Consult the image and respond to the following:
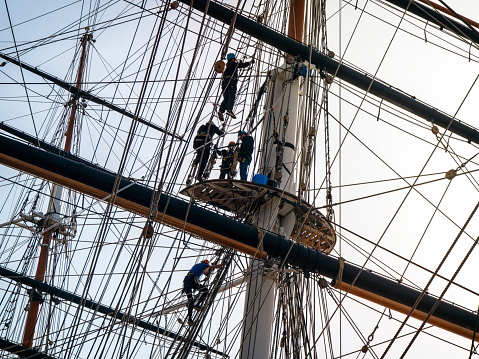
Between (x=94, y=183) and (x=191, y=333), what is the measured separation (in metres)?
1.88

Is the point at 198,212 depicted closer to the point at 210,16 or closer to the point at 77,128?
the point at 210,16

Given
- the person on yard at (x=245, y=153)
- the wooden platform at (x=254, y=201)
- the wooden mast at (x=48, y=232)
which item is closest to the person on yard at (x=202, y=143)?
the person on yard at (x=245, y=153)

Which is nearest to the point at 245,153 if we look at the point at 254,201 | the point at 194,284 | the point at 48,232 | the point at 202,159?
the point at 202,159

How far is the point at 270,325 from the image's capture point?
7.21m

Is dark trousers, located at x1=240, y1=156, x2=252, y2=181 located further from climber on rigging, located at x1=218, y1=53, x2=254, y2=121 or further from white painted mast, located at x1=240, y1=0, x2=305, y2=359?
climber on rigging, located at x1=218, y1=53, x2=254, y2=121

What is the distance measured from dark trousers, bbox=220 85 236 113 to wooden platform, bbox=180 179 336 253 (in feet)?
5.20

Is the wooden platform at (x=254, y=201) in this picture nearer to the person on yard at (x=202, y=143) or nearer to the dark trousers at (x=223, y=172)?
the dark trousers at (x=223, y=172)

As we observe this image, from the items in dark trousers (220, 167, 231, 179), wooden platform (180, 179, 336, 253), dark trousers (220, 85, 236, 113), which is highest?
dark trousers (220, 85, 236, 113)

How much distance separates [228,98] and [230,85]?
20 centimetres

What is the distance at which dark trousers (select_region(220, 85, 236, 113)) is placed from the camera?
352 inches

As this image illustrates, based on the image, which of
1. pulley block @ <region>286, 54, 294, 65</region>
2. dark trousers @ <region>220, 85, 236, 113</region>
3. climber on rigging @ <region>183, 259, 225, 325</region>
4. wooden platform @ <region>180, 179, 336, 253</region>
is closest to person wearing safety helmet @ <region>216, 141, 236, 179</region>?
wooden platform @ <region>180, 179, 336, 253</region>

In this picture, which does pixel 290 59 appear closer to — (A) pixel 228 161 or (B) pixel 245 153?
(B) pixel 245 153

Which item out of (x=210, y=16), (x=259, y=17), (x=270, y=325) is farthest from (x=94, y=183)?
(x=259, y=17)

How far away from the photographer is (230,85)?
9070 mm
